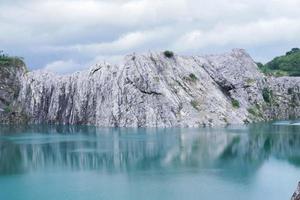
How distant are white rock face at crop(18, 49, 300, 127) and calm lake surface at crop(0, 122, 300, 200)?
38.9 ft

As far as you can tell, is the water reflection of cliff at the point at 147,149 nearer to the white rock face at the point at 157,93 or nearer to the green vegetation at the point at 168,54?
the white rock face at the point at 157,93

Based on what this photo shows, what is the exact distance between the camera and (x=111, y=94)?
116m

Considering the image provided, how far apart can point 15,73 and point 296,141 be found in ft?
249

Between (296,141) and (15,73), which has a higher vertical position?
(15,73)

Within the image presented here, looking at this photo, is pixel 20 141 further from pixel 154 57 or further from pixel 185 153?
pixel 154 57

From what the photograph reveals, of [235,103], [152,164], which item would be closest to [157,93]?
[235,103]

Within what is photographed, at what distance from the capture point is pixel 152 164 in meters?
62.0

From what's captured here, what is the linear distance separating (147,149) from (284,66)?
100256 mm

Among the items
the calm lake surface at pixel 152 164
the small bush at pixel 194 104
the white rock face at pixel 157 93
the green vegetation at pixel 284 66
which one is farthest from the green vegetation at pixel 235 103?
the green vegetation at pixel 284 66

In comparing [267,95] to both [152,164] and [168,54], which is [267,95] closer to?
[168,54]

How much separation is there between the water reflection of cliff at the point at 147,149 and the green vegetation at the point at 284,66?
54.7 metres

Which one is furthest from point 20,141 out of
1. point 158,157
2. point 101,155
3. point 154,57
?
point 154,57

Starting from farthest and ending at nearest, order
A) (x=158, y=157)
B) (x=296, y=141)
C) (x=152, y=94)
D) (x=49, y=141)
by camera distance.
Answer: (x=152, y=94)
(x=49, y=141)
(x=296, y=141)
(x=158, y=157)

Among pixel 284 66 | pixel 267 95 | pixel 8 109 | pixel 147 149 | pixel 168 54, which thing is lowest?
pixel 147 149
